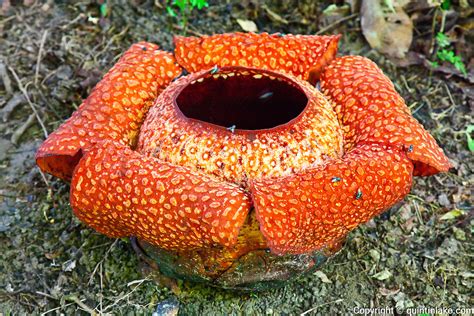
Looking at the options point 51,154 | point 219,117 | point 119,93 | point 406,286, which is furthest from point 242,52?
point 406,286

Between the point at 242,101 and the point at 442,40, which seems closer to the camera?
the point at 242,101

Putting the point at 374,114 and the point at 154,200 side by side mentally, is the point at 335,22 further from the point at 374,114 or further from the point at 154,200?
the point at 154,200

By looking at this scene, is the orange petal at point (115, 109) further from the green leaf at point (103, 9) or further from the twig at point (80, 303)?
the green leaf at point (103, 9)

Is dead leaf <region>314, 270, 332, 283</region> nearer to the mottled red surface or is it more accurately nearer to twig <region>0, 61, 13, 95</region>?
the mottled red surface

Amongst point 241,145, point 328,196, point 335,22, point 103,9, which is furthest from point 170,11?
point 328,196

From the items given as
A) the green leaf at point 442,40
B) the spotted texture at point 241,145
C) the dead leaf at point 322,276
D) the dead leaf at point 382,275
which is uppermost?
the spotted texture at point 241,145

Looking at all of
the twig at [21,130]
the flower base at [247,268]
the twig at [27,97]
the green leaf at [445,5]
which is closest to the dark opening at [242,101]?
the flower base at [247,268]

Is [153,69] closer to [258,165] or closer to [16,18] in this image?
[258,165]
